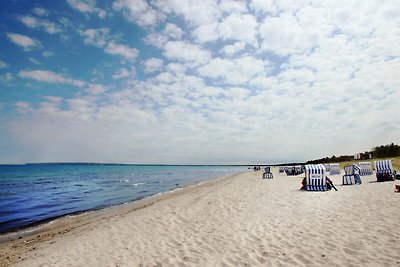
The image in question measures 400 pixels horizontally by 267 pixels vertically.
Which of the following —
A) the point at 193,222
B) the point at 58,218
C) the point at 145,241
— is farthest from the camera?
the point at 58,218

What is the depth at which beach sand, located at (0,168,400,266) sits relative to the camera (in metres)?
6.68

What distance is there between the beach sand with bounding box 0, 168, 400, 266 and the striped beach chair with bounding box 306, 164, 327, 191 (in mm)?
4322

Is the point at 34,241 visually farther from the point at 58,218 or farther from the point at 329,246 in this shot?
the point at 329,246

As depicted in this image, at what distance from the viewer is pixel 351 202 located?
12797 mm

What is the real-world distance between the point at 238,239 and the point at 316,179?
11.7m

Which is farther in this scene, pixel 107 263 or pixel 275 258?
pixel 107 263

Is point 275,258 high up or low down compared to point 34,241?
up

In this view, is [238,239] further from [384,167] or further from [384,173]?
[384,167]

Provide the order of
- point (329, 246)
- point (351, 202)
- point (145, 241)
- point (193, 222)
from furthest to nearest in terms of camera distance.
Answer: point (351, 202) < point (193, 222) < point (145, 241) < point (329, 246)

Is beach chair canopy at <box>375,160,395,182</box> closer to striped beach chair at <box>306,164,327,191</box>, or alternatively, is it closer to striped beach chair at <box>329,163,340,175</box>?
striped beach chair at <box>306,164,327,191</box>

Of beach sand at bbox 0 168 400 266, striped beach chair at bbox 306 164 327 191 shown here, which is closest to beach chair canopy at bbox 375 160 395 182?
striped beach chair at bbox 306 164 327 191

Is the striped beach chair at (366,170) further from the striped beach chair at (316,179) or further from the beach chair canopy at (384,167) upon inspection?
the striped beach chair at (316,179)

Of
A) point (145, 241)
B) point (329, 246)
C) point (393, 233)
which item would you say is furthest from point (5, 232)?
point (393, 233)

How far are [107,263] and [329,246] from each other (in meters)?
5.82
